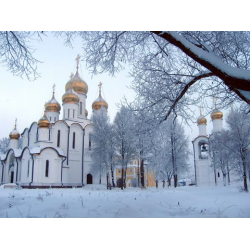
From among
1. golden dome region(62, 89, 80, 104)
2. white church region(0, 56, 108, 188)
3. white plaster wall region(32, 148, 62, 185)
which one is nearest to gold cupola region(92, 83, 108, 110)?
white church region(0, 56, 108, 188)

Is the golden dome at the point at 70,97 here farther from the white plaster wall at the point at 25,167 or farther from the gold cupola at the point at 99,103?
the white plaster wall at the point at 25,167

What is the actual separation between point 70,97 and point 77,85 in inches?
120

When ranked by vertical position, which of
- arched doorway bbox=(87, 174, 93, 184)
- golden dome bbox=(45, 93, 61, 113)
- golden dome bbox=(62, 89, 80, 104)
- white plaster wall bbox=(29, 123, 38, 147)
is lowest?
arched doorway bbox=(87, 174, 93, 184)

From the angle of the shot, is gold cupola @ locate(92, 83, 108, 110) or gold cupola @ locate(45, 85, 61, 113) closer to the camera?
gold cupola @ locate(45, 85, 61, 113)

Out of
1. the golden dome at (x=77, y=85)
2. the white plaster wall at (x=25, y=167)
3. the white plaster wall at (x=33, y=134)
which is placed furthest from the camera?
the golden dome at (x=77, y=85)

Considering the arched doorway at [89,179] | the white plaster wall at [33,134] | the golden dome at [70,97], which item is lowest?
the arched doorway at [89,179]

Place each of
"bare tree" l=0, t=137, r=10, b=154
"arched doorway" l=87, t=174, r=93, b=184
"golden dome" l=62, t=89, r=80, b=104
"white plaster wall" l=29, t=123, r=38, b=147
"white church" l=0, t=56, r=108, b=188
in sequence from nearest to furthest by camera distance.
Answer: "white church" l=0, t=56, r=108, b=188 < "white plaster wall" l=29, t=123, r=38, b=147 < "arched doorway" l=87, t=174, r=93, b=184 < "golden dome" l=62, t=89, r=80, b=104 < "bare tree" l=0, t=137, r=10, b=154

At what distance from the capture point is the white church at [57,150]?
2484cm

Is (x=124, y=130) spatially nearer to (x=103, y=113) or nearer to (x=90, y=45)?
(x=103, y=113)

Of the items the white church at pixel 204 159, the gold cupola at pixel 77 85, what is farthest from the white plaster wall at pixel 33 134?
the white church at pixel 204 159

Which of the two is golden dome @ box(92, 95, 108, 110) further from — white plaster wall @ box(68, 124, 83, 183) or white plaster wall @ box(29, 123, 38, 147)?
white plaster wall @ box(29, 123, 38, 147)

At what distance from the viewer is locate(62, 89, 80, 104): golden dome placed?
30294 millimetres
